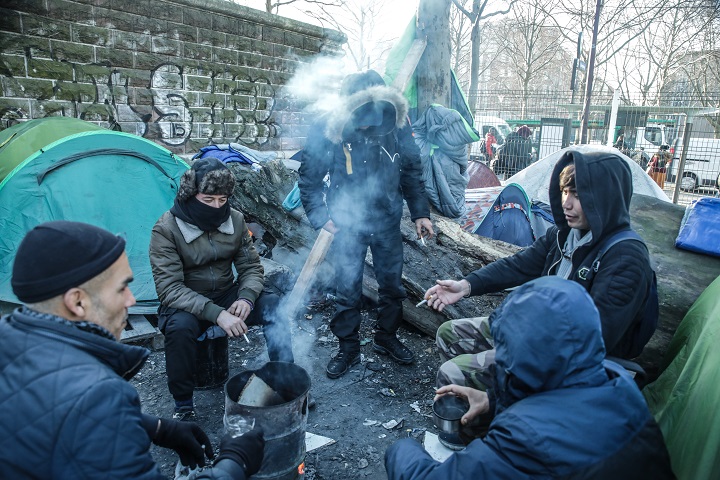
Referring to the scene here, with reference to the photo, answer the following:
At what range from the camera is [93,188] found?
453 centimetres

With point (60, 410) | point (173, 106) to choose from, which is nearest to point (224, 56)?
point (173, 106)

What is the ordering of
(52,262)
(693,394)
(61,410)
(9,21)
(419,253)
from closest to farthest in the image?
(61,410), (52,262), (693,394), (419,253), (9,21)

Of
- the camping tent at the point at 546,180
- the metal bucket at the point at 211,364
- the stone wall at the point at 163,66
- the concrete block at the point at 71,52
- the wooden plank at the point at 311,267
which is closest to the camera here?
the metal bucket at the point at 211,364

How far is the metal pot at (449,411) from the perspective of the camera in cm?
243

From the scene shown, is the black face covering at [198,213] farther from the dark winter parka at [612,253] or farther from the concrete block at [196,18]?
the concrete block at [196,18]

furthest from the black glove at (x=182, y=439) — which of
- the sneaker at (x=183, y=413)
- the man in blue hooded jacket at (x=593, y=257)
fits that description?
the man in blue hooded jacket at (x=593, y=257)

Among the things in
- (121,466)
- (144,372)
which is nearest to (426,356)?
(144,372)

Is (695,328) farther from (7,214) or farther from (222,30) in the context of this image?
(222,30)

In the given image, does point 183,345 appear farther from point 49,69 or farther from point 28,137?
point 49,69

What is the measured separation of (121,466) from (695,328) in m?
3.02

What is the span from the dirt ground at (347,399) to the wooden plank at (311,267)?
17.0 inches

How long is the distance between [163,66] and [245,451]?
6999 mm

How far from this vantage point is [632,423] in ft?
5.06

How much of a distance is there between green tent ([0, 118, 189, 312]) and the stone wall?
1509 mm
